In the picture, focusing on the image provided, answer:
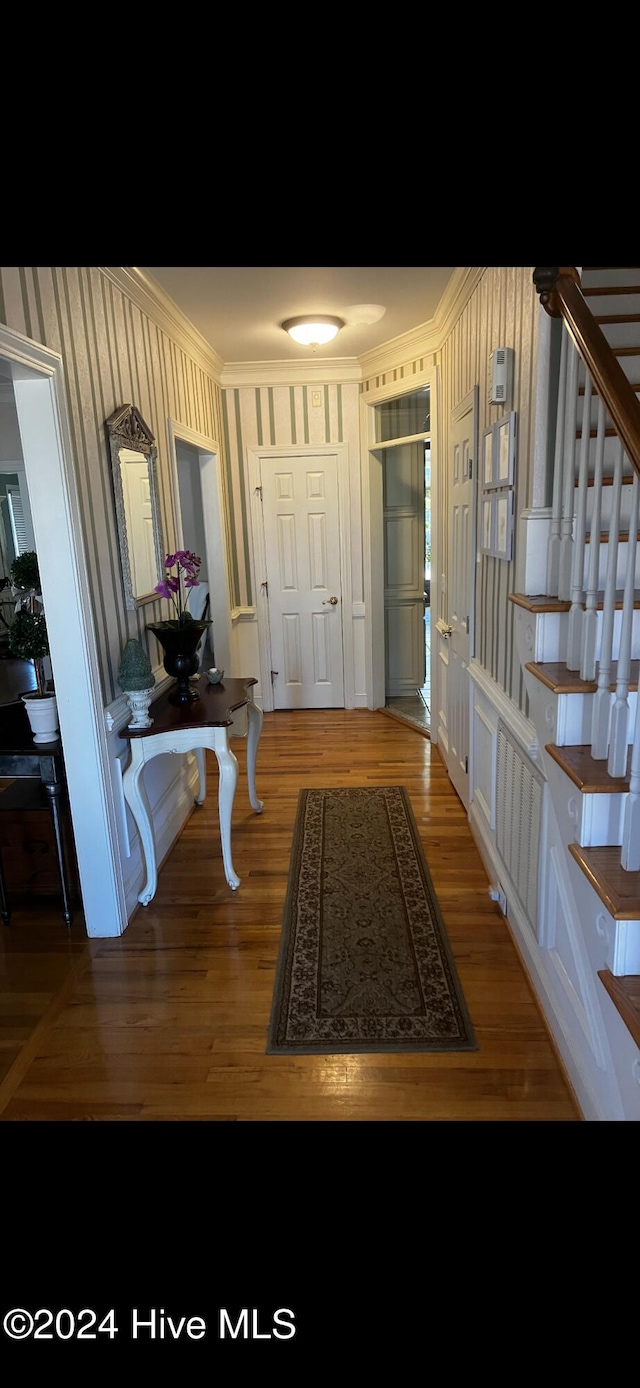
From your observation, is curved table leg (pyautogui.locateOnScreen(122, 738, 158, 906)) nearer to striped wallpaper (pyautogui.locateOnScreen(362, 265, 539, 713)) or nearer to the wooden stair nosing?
striped wallpaper (pyautogui.locateOnScreen(362, 265, 539, 713))

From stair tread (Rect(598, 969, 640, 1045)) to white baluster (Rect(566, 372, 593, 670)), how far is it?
75 cm

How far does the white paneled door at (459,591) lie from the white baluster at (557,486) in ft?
4.02

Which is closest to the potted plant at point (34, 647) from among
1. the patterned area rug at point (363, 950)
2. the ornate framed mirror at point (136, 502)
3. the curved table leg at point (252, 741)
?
Result: the ornate framed mirror at point (136, 502)

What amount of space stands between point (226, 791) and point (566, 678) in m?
1.59

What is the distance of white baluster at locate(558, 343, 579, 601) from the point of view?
1770mm

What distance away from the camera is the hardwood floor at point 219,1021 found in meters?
1.86

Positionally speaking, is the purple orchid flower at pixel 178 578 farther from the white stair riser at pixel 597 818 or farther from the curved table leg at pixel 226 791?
the white stair riser at pixel 597 818

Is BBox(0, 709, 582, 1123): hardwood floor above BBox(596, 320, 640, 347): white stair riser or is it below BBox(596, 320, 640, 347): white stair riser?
below

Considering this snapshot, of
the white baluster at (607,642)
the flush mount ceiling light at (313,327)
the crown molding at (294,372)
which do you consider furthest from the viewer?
the crown molding at (294,372)

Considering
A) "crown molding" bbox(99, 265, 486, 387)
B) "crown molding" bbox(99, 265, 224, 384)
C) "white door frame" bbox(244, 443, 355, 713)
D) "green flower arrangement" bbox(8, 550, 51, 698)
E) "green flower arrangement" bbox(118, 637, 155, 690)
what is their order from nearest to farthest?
"green flower arrangement" bbox(8, 550, 51, 698)
"green flower arrangement" bbox(118, 637, 155, 690)
"crown molding" bbox(99, 265, 224, 384)
"crown molding" bbox(99, 265, 486, 387)
"white door frame" bbox(244, 443, 355, 713)

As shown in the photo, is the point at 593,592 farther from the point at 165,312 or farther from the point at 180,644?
the point at 165,312

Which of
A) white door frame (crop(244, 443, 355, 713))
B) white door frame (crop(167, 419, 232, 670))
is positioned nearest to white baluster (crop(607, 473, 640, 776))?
white door frame (crop(167, 419, 232, 670))

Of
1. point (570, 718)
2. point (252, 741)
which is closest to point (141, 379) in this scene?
point (252, 741)

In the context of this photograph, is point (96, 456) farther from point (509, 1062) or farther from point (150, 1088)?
point (509, 1062)
